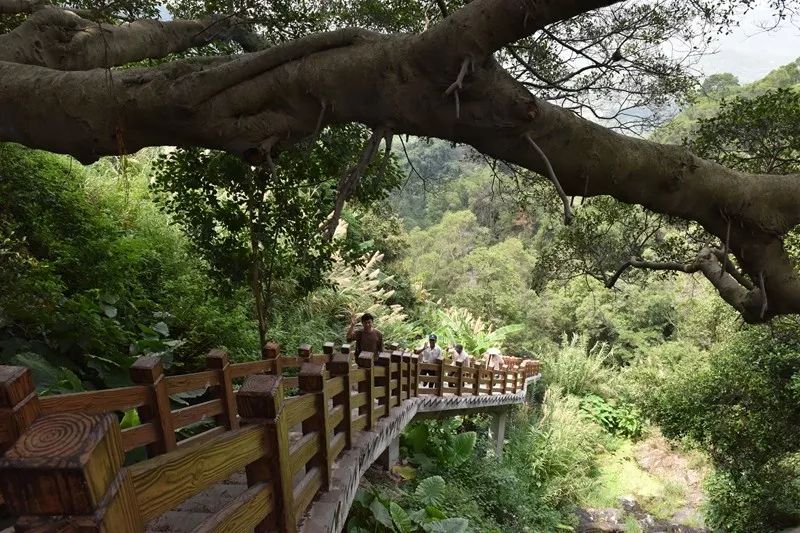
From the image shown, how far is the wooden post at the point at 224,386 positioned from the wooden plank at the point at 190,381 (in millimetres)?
53

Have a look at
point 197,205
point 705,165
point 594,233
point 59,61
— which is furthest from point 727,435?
point 59,61

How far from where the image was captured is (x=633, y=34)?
5.51m

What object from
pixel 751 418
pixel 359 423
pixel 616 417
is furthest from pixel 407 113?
pixel 616 417

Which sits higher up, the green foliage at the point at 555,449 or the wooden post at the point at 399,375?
the wooden post at the point at 399,375

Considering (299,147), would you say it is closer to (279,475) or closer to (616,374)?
(279,475)

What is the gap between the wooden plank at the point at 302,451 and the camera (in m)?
2.40

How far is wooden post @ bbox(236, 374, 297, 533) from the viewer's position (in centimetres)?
192

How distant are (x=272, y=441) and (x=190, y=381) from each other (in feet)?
4.57

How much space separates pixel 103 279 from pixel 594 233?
20.0 feet

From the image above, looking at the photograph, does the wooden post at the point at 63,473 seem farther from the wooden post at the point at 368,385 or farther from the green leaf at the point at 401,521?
the green leaf at the point at 401,521

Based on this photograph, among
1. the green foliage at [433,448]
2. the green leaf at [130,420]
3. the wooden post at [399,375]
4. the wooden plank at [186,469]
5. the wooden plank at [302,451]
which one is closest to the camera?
the wooden plank at [186,469]

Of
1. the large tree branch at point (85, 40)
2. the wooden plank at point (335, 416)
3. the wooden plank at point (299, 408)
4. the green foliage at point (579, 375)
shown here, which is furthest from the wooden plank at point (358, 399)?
the green foliage at point (579, 375)

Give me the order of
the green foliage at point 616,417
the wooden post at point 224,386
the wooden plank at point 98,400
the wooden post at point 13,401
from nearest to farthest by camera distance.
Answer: the wooden post at point 13,401
the wooden plank at point 98,400
the wooden post at point 224,386
the green foliage at point 616,417

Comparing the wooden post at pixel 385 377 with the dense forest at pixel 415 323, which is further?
the wooden post at pixel 385 377
